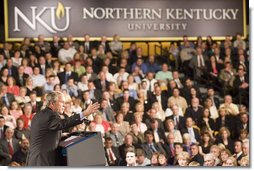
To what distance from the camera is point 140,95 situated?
12.1 m

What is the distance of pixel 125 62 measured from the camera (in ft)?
42.3

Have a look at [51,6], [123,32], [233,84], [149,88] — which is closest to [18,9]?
[51,6]

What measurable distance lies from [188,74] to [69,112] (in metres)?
3.09

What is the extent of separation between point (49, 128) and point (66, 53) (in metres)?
7.81

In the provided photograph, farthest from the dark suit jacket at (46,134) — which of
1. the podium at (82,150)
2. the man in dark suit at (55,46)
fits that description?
the man in dark suit at (55,46)

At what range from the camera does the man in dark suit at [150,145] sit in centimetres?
1106

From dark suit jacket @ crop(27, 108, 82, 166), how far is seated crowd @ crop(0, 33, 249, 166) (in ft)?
16.1

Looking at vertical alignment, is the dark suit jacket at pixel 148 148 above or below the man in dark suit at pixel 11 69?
below

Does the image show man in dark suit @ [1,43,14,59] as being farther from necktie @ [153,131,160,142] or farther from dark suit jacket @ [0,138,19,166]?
necktie @ [153,131,160,142]

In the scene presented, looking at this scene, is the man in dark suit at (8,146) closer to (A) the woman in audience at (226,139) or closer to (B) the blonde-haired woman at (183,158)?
(B) the blonde-haired woman at (183,158)

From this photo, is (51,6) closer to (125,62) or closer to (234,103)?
(125,62)

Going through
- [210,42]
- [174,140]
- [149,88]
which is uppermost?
[210,42]

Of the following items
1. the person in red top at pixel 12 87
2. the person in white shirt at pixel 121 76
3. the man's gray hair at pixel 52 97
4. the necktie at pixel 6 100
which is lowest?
the necktie at pixel 6 100

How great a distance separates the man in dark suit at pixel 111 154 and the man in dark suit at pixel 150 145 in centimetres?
48
